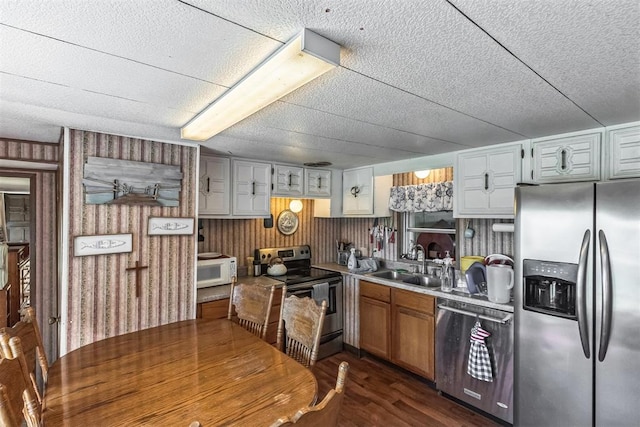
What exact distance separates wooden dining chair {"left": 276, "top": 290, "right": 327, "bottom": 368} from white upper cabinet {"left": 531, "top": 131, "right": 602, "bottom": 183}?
76.9 inches

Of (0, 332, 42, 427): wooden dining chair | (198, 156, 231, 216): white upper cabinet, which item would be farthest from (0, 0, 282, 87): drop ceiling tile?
(198, 156, 231, 216): white upper cabinet

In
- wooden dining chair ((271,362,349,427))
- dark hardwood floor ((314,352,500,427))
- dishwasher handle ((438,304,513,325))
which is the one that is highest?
wooden dining chair ((271,362,349,427))

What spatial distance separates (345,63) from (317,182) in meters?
2.63

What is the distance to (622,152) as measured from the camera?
199 centimetres

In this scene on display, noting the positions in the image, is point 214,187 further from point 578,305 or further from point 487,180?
point 578,305

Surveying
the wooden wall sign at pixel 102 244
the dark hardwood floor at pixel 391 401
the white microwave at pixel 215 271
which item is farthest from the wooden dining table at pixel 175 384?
the dark hardwood floor at pixel 391 401

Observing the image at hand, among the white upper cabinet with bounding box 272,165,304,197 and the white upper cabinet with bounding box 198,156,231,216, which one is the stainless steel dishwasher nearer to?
the white upper cabinet with bounding box 272,165,304,197

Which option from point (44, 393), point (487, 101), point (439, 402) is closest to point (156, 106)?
point (44, 393)

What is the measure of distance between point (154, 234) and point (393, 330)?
2365 mm

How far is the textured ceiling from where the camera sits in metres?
0.90

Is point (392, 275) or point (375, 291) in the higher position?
point (392, 275)

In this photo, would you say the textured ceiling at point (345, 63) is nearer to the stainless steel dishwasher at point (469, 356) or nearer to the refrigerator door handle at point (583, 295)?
the refrigerator door handle at point (583, 295)

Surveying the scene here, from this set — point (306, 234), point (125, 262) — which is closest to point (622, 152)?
point (306, 234)

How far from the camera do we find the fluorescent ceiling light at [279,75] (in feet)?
3.37
